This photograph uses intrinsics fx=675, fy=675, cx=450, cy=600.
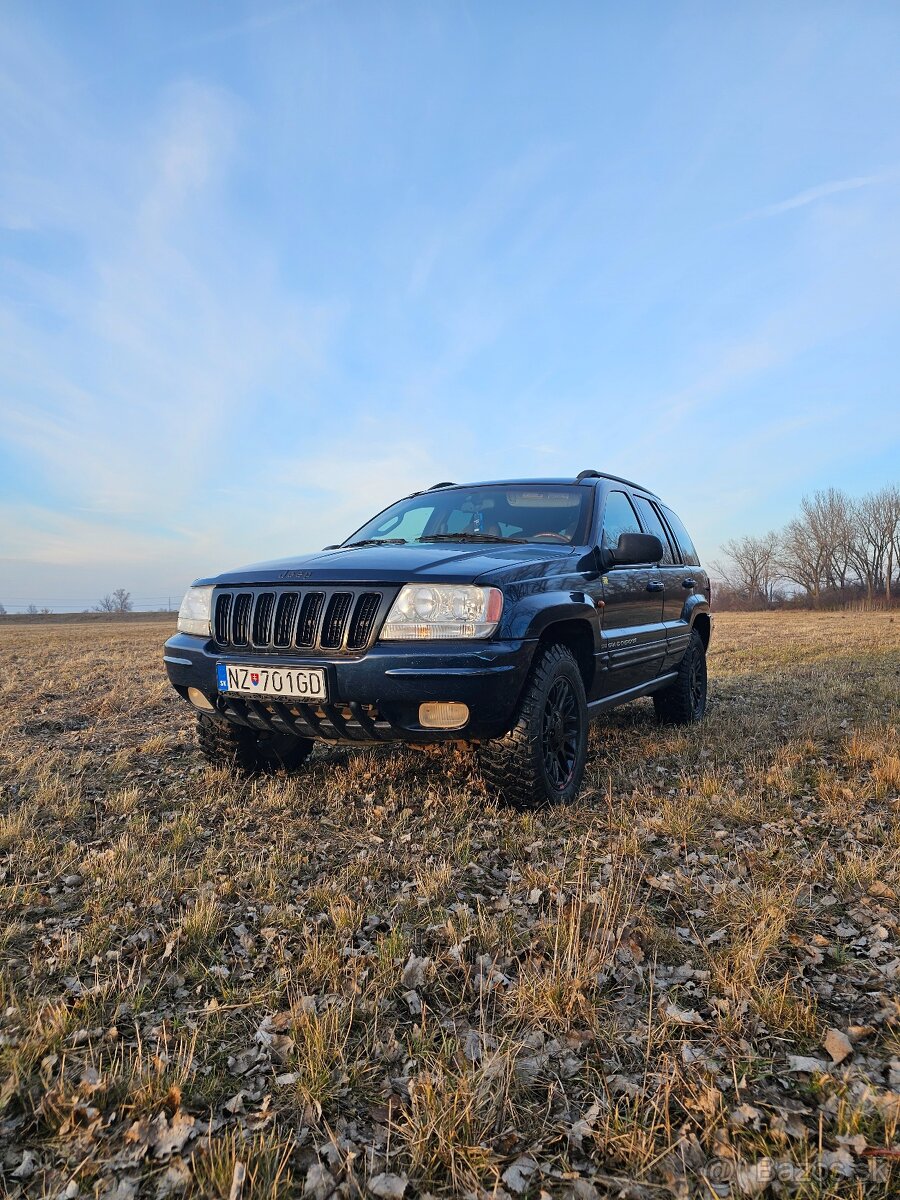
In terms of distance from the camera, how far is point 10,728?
5.65 metres

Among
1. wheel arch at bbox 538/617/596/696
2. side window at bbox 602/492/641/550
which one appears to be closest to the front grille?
wheel arch at bbox 538/617/596/696

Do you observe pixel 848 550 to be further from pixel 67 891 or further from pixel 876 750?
pixel 67 891

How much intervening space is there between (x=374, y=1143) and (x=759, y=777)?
3217mm

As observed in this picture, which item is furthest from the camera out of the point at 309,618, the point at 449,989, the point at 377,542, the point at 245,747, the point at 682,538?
the point at 682,538

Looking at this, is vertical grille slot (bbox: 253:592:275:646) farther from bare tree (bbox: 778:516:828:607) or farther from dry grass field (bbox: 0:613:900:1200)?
bare tree (bbox: 778:516:828:607)

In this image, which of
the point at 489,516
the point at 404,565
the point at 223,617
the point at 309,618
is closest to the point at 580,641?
the point at 489,516

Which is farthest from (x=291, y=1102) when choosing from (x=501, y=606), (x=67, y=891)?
(x=501, y=606)

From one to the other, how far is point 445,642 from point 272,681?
854 mm

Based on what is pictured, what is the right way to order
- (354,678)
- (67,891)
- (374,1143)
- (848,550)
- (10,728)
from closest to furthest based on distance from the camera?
1. (374,1143)
2. (67,891)
3. (354,678)
4. (10,728)
5. (848,550)

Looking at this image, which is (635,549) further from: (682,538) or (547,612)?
(682,538)

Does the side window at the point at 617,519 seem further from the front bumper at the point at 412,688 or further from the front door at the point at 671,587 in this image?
the front bumper at the point at 412,688

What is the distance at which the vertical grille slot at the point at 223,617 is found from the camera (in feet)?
11.5

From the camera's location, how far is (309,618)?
3213 mm

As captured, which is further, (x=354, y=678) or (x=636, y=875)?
(x=354, y=678)
